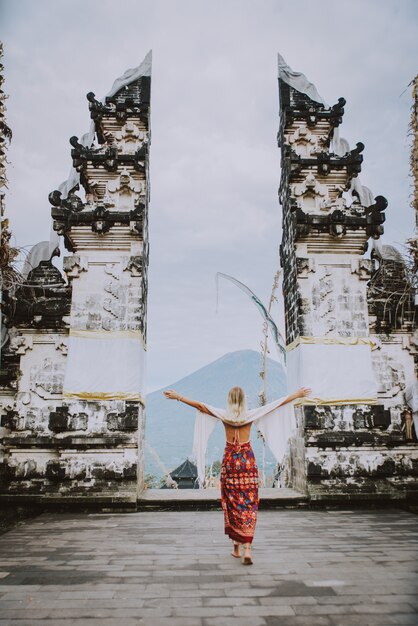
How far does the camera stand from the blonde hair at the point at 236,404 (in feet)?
16.8

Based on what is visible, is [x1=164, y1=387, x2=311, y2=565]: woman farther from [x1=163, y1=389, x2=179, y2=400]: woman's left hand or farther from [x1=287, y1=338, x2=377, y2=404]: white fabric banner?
[x1=287, y1=338, x2=377, y2=404]: white fabric banner

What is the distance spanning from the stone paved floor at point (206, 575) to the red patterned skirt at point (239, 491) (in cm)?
30

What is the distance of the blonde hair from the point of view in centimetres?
512

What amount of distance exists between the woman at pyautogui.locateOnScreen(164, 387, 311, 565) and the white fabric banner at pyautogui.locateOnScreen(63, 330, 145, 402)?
3.02m

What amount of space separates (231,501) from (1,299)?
5.16 m

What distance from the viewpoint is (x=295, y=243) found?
8.83 metres

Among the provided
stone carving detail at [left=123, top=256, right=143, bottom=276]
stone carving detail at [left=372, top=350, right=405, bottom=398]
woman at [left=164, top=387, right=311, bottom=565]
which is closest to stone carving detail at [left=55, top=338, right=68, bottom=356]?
stone carving detail at [left=123, top=256, right=143, bottom=276]

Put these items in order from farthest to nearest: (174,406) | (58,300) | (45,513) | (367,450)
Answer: (174,406)
(58,300)
(367,450)
(45,513)

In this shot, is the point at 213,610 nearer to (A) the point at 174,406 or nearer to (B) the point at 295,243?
(B) the point at 295,243

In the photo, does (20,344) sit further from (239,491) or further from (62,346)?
(239,491)

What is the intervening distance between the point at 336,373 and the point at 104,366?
4009mm

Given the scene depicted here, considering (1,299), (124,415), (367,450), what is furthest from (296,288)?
(1,299)

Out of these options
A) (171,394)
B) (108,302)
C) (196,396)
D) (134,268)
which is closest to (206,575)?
(171,394)

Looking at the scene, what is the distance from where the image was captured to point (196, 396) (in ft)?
324
